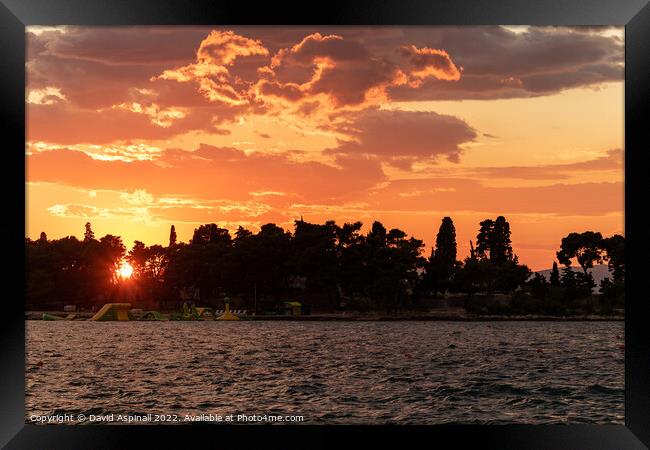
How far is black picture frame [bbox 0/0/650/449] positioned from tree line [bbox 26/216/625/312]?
69211 millimetres

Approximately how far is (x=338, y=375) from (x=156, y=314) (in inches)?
2250

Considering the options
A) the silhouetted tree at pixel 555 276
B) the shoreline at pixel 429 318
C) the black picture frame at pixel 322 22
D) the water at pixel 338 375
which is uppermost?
the black picture frame at pixel 322 22

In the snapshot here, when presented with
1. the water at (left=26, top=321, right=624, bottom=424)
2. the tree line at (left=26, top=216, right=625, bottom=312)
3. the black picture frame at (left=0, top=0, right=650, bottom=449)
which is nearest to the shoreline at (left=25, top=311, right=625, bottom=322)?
the tree line at (left=26, top=216, right=625, bottom=312)

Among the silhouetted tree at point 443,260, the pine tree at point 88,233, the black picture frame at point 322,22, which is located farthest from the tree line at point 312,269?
the black picture frame at point 322,22

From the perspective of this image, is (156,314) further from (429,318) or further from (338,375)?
(338,375)

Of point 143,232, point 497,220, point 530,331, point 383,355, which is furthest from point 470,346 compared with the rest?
point 143,232

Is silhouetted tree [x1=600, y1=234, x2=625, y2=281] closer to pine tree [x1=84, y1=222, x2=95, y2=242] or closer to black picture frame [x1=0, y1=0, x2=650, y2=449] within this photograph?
pine tree [x1=84, y1=222, x2=95, y2=242]

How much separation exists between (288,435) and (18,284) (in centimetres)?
277

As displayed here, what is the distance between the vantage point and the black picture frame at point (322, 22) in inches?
270

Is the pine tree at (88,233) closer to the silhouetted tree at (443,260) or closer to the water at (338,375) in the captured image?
the water at (338,375)

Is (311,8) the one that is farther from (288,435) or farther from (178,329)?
(178,329)

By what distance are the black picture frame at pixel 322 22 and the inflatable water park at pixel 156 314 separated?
3057 inches

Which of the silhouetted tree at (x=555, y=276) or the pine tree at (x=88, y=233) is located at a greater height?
the pine tree at (x=88, y=233)

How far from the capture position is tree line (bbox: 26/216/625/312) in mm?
78500
